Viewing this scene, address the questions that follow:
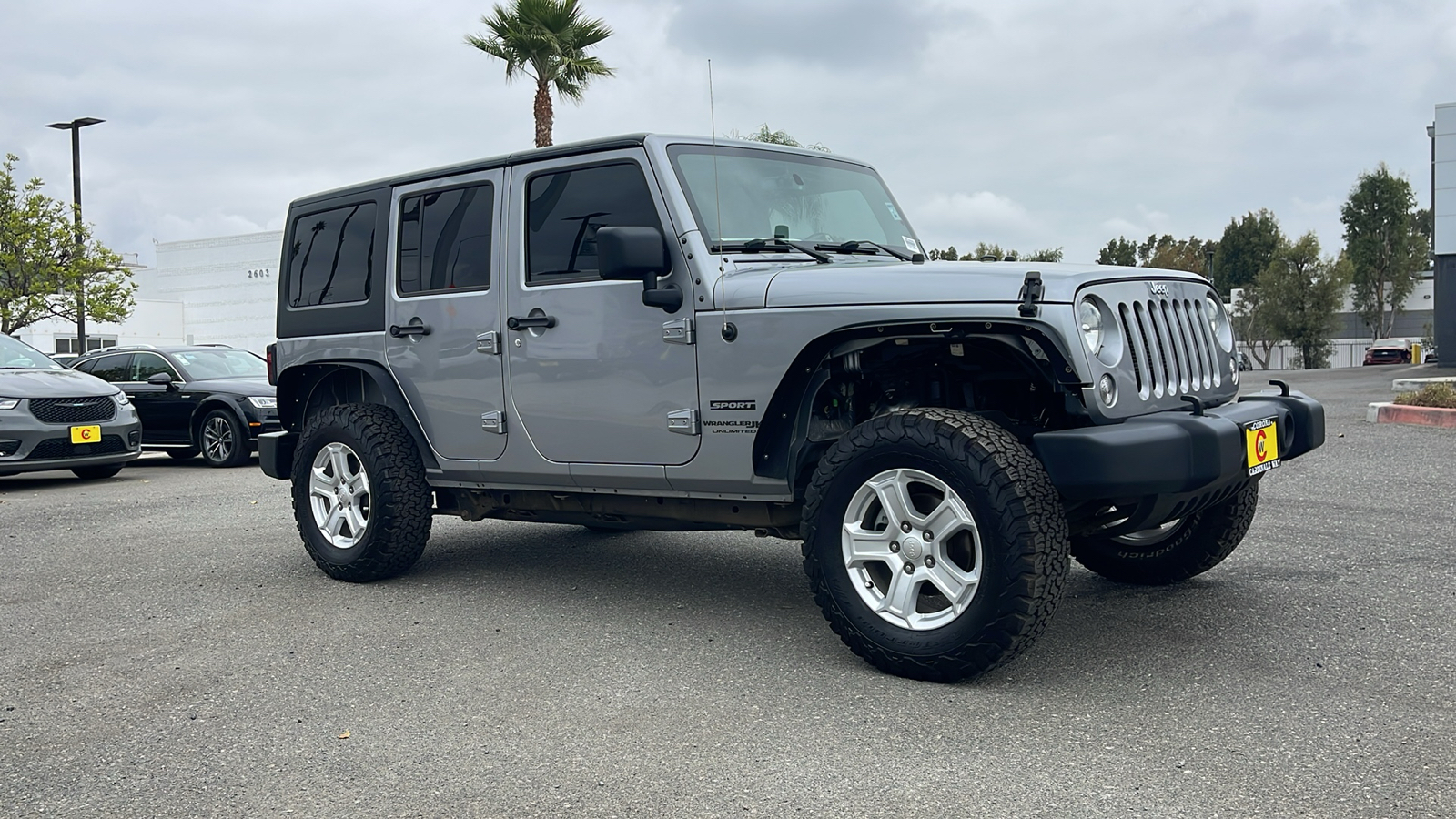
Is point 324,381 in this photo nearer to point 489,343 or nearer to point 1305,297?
point 489,343

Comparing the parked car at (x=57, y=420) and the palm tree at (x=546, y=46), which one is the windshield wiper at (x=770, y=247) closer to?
the parked car at (x=57, y=420)

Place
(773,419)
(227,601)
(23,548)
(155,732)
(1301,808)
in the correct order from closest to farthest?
1. (1301,808)
2. (155,732)
3. (773,419)
4. (227,601)
5. (23,548)

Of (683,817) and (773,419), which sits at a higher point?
(773,419)

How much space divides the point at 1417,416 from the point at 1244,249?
65443 millimetres

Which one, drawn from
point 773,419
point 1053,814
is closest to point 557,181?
point 773,419

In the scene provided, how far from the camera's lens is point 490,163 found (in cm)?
556

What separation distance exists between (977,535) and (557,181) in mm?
2529

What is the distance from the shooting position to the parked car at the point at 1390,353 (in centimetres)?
4997

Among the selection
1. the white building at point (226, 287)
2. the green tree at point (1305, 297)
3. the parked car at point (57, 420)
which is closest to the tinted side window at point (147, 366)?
the parked car at point (57, 420)

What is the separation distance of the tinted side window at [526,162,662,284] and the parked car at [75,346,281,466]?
8.20m

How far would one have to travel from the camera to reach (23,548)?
737 centimetres

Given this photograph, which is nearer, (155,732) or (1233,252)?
(155,732)

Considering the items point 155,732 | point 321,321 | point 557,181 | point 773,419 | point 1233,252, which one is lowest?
point 155,732

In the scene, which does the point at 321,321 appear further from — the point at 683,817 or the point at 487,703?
the point at 683,817
